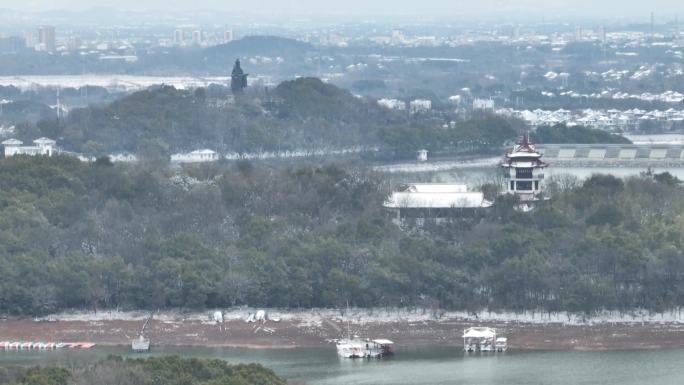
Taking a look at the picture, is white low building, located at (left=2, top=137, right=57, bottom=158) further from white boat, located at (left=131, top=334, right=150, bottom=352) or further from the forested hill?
white boat, located at (left=131, top=334, right=150, bottom=352)

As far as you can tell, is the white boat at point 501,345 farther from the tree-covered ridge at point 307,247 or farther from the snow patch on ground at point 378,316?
the tree-covered ridge at point 307,247

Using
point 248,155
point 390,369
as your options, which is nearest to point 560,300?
point 390,369

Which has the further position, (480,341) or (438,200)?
(438,200)

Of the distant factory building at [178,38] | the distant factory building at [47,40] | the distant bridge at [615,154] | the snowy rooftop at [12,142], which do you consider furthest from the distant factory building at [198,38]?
the snowy rooftop at [12,142]

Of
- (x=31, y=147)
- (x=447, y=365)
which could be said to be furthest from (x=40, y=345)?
(x=31, y=147)

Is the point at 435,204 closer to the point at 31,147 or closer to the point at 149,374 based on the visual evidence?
the point at 149,374

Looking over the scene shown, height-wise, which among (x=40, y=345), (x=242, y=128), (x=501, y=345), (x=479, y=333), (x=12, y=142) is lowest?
(x=242, y=128)

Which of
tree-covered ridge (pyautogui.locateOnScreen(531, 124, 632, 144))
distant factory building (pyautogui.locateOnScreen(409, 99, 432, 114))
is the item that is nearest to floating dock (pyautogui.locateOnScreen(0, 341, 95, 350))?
tree-covered ridge (pyautogui.locateOnScreen(531, 124, 632, 144))
